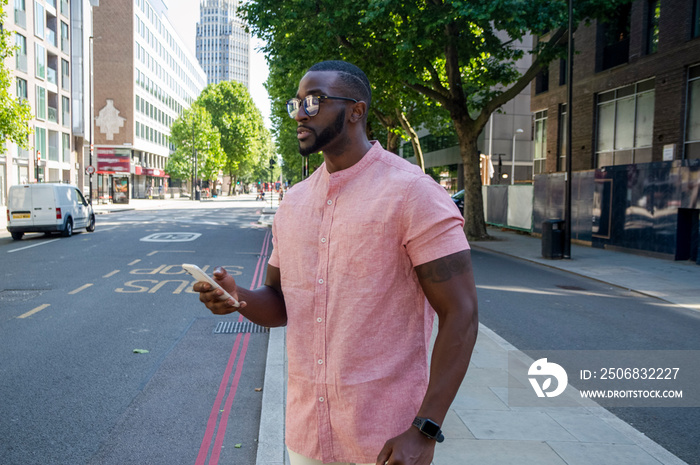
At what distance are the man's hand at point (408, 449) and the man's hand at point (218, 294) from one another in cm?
64

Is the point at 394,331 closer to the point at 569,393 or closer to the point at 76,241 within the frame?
the point at 569,393

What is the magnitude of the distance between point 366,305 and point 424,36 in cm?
1706

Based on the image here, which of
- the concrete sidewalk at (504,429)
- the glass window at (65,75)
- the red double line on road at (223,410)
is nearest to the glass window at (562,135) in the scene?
the concrete sidewalk at (504,429)

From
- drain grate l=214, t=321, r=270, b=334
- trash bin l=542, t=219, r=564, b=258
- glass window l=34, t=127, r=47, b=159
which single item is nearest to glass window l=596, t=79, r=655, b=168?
trash bin l=542, t=219, r=564, b=258

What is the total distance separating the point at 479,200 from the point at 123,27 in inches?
2239

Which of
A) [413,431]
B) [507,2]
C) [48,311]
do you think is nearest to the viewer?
[413,431]

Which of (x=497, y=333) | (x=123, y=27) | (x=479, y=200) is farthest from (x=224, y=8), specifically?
(x=497, y=333)

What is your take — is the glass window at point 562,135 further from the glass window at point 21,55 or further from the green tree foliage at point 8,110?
the glass window at point 21,55

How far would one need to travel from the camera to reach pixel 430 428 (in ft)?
5.43

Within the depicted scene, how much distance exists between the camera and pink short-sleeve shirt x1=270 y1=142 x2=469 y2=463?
1739mm

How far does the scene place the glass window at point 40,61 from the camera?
1638 inches

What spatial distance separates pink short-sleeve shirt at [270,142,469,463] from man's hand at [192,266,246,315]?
0.79 ft

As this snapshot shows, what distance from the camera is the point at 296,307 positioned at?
190cm

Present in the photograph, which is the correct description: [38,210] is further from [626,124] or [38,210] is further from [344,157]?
[626,124]
